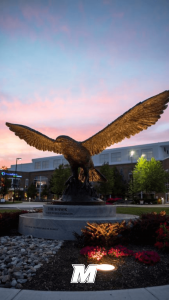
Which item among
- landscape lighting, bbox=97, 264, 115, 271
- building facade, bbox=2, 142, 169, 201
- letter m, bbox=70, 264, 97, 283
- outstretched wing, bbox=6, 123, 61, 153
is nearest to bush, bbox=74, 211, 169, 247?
landscape lighting, bbox=97, 264, 115, 271

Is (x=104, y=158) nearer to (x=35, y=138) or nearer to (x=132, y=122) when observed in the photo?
(x=35, y=138)

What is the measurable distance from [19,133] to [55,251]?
20.9 feet

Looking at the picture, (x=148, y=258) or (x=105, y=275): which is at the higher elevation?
(x=148, y=258)

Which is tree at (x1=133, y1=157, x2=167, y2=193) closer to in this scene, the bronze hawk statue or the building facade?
the building facade

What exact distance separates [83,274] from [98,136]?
6.77 meters

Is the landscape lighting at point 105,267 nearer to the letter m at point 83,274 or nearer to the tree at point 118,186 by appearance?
the letter m at point 83,274

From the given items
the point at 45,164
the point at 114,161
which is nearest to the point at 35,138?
the point at 114,161

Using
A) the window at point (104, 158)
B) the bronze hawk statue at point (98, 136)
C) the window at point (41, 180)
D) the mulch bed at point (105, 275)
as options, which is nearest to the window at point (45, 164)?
the window at point (41, 180)

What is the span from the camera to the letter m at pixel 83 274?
14.9 ft

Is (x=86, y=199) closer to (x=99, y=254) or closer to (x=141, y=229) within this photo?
(x=141, y=229)

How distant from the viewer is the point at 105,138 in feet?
35.9

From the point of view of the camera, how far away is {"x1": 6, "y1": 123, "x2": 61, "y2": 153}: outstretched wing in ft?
36.2

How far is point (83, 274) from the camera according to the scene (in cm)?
479

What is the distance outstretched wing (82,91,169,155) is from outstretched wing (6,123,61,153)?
60.3 inches
